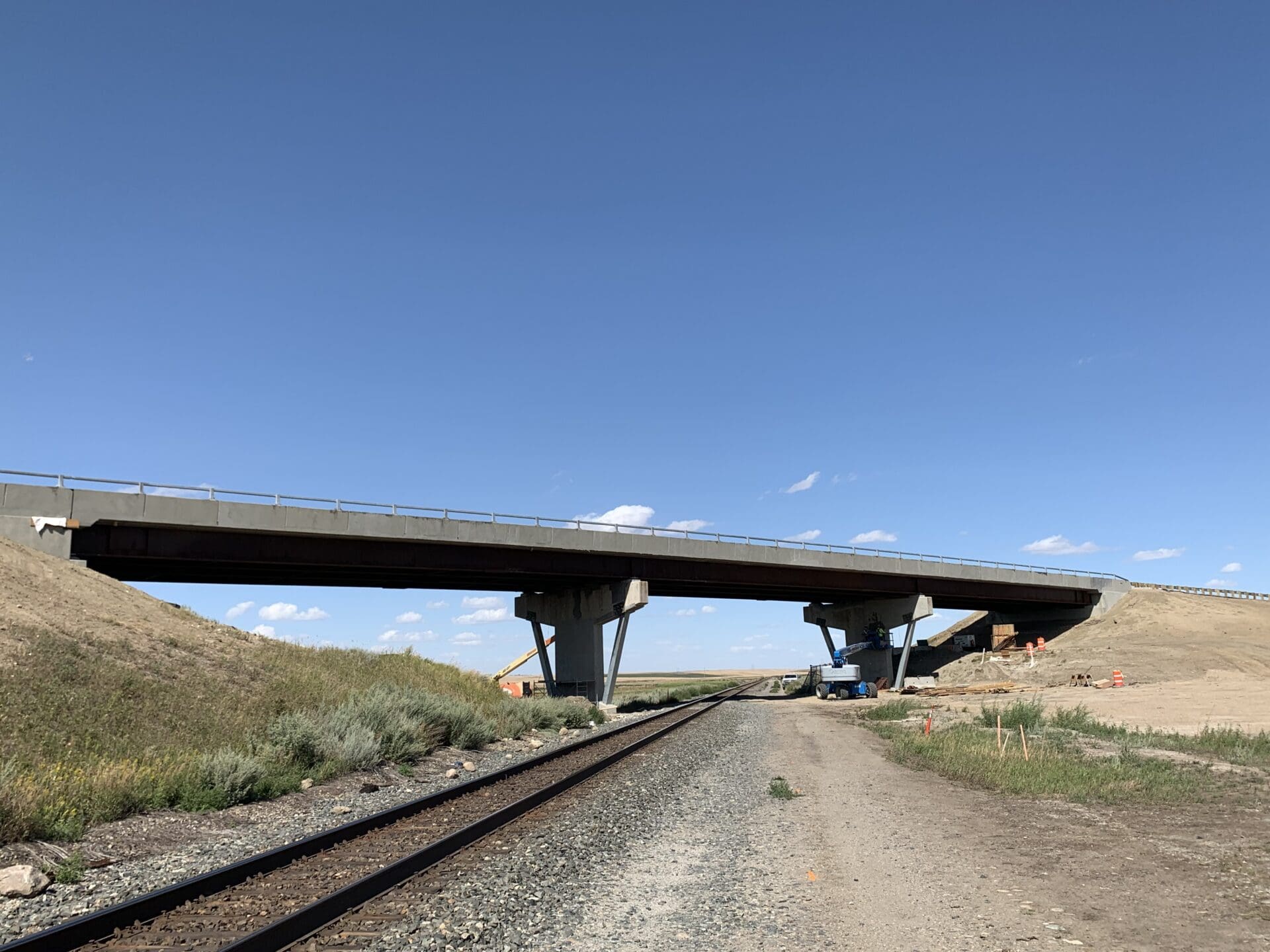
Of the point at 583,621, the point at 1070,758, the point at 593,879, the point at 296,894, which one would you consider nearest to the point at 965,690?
the point at 583,621

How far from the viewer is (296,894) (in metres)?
7.60

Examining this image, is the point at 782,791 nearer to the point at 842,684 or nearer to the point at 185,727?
the point at 185,727

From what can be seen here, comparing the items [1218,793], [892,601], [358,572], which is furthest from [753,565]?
[1218,793]

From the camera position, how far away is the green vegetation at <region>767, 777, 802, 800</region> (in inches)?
563

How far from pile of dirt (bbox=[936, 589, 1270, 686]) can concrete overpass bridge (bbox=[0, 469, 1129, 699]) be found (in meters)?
6.21

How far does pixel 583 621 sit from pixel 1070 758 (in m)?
34.0

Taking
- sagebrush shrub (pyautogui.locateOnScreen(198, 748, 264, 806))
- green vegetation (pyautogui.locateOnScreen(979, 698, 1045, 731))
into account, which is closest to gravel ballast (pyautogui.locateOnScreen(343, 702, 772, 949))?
sagebrush shrub (pyautogui.locateOnScreen(198, 748, 264, 806))

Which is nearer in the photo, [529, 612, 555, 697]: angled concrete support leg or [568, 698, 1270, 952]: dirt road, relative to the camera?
[568, 698, 1270, 952]: dirt road

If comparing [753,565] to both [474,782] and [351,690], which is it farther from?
[474,782]

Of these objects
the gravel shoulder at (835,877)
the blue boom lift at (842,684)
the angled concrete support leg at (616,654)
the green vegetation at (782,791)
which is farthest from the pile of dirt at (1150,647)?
the gravel shoulder at (835,877)

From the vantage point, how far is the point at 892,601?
64188 mm

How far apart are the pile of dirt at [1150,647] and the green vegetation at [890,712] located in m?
23.9

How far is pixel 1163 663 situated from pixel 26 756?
6539cm

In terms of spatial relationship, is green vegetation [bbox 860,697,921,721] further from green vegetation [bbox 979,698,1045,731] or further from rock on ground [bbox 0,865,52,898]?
rock on ground [bbox 0,865,52,898]
